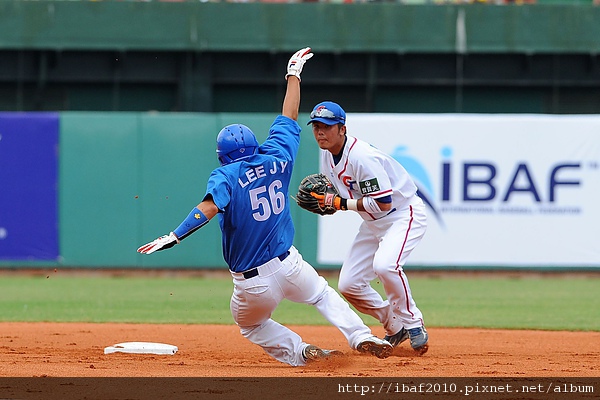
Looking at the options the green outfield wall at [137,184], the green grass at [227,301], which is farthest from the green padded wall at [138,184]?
the green grass at [227,301]

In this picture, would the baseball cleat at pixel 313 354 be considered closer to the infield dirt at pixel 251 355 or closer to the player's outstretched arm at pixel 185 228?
the infield dirt at pixel 251 355

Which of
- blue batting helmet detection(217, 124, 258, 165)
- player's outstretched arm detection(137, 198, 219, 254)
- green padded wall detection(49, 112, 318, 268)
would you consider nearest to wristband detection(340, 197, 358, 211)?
blue batting helmet detection(217, 124, 258, 165)

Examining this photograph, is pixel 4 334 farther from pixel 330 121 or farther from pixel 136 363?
pixel 330 121

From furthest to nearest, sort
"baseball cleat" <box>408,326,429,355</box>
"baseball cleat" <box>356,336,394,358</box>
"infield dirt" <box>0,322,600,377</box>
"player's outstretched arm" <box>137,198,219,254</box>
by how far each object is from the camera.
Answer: "baseball cleat" <box>408,326,429,355</box>, "baseball cleat" <box>356,336,394,358</box>, "infield dirt" <box>0,322,600,377</box>, "player's outstretched arm" <box>137,198,219,254</box>

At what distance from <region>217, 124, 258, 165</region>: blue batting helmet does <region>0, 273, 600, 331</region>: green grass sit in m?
4.15

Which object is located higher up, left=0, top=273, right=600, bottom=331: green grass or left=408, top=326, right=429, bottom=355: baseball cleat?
left=408, top=326, right=429, bottom=355: baseball cleat

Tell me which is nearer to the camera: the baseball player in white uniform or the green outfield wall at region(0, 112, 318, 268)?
the baseball player in white uniform

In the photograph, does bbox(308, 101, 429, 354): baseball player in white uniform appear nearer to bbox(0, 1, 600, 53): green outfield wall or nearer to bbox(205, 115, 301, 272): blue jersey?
bbox(205, 115, 301, 272): blue jersey

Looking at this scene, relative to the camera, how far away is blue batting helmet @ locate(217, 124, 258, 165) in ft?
20.9

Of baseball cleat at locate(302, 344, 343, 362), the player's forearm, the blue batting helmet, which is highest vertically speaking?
the player's forearm

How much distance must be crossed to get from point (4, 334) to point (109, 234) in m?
5.93

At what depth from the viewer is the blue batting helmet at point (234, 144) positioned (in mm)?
6367

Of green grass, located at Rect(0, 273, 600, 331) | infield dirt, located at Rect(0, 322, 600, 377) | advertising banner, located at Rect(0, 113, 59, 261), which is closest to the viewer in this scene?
infield dirt, located at Rect(0, 322, 600, 377)

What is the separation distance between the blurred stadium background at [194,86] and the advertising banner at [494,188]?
87 mm
